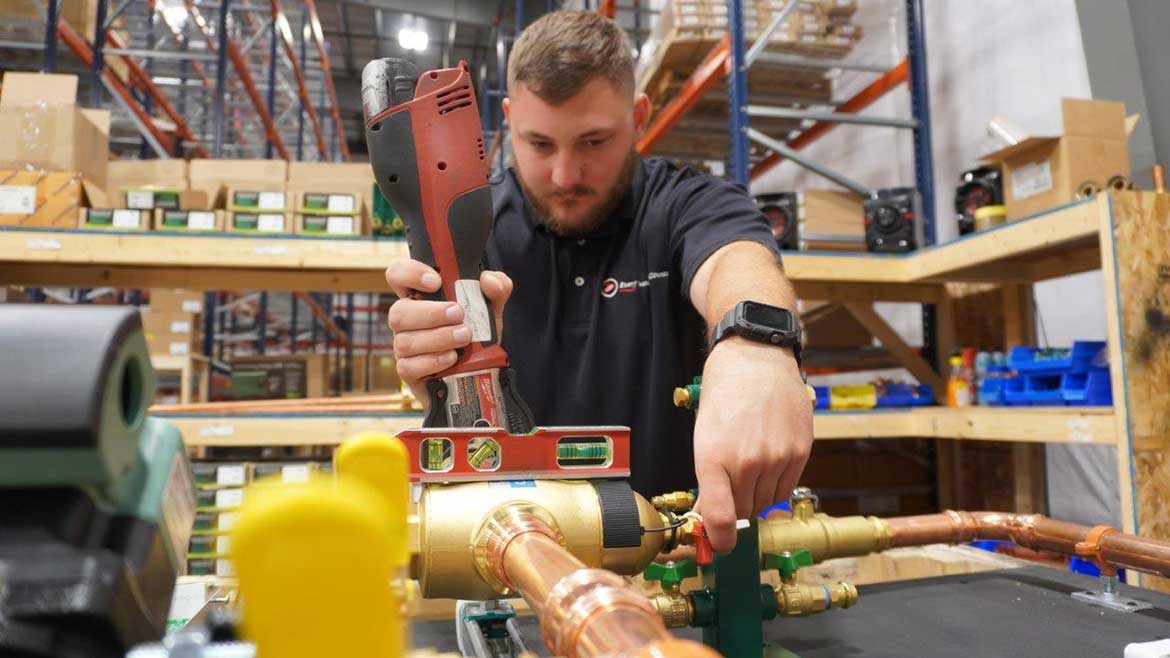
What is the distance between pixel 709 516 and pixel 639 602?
0.23 meters

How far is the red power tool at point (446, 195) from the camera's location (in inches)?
26.4

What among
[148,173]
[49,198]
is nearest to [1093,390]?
[49,198]

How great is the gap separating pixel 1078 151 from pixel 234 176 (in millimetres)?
2906

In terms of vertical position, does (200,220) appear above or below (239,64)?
below

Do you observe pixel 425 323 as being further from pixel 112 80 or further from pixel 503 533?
pixel 112 80

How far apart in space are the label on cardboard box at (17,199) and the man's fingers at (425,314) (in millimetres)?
1915

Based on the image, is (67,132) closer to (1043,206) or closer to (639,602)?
(639,602)

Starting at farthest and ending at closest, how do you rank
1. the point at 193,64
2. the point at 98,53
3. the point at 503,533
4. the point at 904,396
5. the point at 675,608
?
the point at 193,64
the point at 98,53
the point at 904,396
the point at 675,608
the point at 503,533

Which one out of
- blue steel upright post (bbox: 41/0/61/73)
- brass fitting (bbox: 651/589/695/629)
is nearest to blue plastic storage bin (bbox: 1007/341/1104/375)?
brass fitting (bbox: 651/589/695/629)

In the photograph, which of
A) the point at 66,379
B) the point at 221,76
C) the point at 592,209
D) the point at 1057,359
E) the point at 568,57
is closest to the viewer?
the point at 66,379

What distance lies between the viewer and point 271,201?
2273 millimetres

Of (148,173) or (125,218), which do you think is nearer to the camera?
(125,218)

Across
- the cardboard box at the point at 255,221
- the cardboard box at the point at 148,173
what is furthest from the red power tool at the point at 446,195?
the cardboard box at the point at 148,173

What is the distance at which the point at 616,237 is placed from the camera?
3.78 ft
